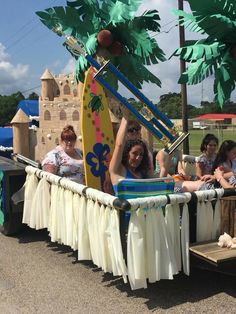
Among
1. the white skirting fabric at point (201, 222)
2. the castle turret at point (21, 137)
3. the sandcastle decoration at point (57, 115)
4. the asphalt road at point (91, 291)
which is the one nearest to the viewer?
the asphalt road at point (91, 291)

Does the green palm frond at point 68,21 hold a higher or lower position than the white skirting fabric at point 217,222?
higher

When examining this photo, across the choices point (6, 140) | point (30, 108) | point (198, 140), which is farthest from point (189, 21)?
point (198, 140)

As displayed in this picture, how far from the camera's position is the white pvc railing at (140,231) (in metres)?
3.38

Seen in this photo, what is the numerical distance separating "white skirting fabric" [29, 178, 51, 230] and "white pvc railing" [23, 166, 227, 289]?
65cm

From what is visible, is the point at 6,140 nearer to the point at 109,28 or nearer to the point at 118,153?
the point at 109,28

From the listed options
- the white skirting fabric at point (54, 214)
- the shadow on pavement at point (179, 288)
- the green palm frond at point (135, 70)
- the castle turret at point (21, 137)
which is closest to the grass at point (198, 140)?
the castle turret at point (21, 137)

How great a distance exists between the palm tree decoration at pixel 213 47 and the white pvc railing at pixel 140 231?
1.03 m

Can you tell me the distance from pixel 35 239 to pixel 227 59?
10.7ft

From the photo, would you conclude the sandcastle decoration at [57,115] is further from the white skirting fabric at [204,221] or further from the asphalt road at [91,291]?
the white skirting fabric at [204,221]

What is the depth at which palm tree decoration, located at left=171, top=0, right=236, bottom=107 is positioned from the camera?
148 inches

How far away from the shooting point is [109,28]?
494 centimetres

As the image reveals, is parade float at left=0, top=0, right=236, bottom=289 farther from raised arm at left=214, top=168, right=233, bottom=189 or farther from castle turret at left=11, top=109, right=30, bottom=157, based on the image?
castle turret at left=11, top=109, right=30, bottom=157

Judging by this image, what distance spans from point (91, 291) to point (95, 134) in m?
1.78

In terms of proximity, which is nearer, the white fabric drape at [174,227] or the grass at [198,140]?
the white fabric drape at [174,227]
